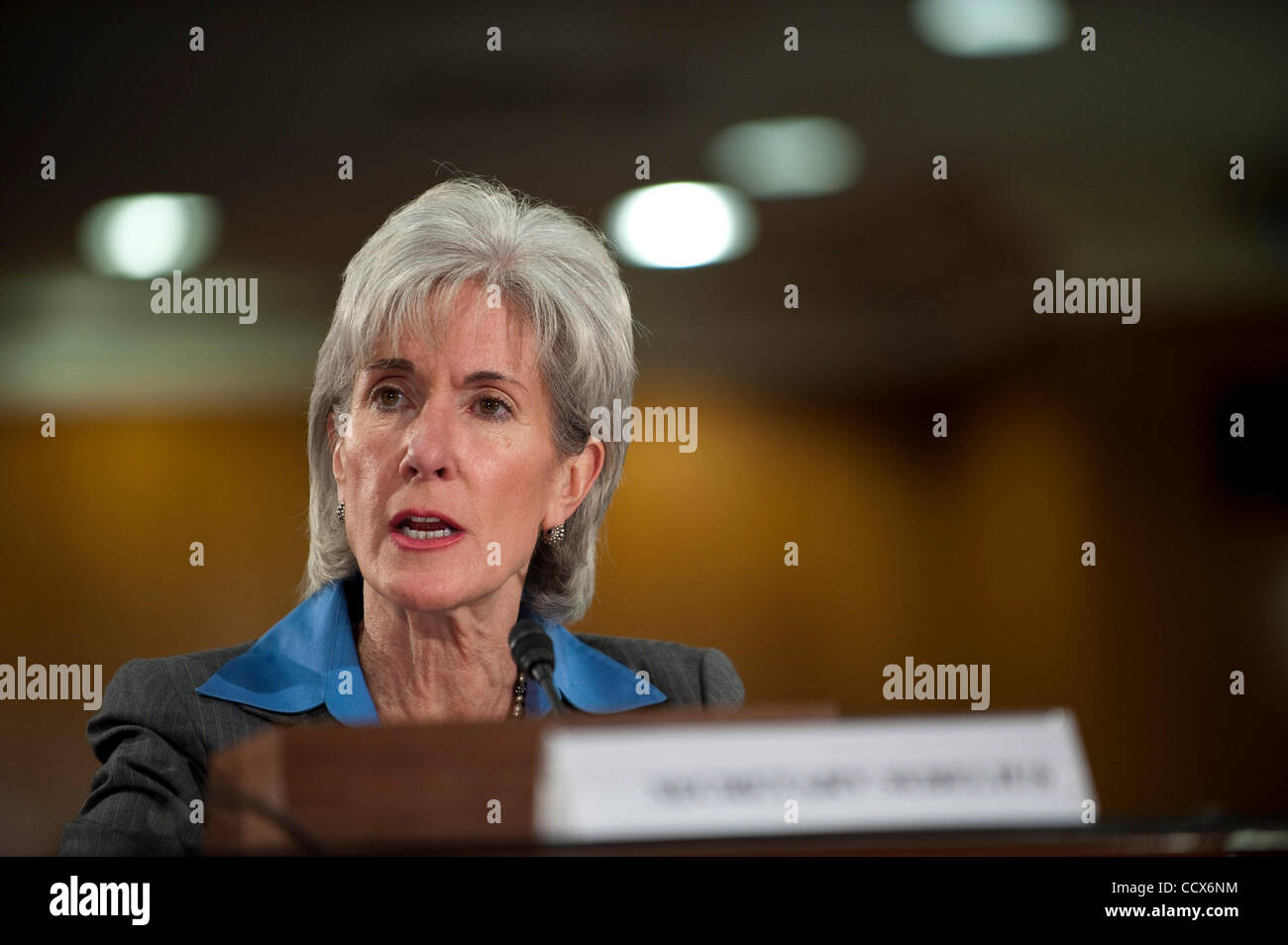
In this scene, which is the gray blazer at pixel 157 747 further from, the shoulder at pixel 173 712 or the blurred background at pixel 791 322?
the blurred background at pixel 791 322

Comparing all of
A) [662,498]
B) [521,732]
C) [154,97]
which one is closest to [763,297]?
[662,498]

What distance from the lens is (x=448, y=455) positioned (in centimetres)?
197

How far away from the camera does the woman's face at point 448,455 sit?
197 centimetres

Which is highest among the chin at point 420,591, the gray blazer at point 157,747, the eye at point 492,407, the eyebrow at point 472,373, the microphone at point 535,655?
the eyebrow at point 472,373

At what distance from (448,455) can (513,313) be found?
10.0 inches

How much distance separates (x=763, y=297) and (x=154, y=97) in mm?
1193

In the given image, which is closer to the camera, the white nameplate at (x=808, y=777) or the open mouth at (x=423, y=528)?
the white nameplate at (x=808, y=777)

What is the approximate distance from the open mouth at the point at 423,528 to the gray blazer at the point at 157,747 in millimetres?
306

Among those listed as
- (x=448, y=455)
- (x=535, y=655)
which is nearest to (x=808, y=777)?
(x=535, y=655)

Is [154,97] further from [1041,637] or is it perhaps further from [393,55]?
[1041,637]

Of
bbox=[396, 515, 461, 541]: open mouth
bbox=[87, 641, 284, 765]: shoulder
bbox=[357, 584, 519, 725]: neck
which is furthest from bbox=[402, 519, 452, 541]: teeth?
bbox=[87, 641, 284, 765]: shoulder

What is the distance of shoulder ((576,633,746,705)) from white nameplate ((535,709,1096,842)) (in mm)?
927

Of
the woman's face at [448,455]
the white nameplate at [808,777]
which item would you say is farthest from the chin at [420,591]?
the white nameplate at [808,777]

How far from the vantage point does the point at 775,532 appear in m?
2.39
